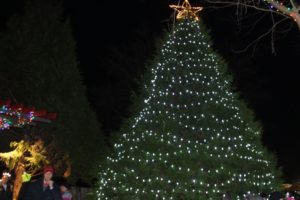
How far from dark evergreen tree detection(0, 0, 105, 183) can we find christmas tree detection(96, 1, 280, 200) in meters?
8.07

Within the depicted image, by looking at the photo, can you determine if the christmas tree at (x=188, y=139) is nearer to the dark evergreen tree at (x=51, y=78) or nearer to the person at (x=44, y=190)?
the person at (x=44, y=190)

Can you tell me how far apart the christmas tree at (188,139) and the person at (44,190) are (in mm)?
3466

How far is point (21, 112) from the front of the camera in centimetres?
1312

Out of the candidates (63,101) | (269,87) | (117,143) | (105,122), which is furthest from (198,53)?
(269,87)

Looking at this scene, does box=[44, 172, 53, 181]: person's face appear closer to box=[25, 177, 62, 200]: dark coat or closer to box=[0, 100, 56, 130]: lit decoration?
box=[25, 177, 62, 200]: dark coat

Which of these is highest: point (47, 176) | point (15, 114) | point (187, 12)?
point (187, 12)

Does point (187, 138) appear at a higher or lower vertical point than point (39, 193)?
higher

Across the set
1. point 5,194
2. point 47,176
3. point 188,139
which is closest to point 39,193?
point 47,176

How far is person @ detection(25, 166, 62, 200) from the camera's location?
8.55m

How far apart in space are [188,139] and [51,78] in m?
9.79

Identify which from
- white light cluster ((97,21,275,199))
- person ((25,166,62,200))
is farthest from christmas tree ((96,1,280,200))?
person ((25,166,62,200))

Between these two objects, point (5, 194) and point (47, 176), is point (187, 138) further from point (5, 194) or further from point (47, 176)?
point (47, 176)

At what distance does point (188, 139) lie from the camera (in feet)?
39.9

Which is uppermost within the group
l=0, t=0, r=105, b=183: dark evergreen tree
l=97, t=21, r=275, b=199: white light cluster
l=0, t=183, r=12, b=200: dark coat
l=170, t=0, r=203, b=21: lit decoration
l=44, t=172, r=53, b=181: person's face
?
l=0, t=0, r=105, b=183: dark evergreen tree
